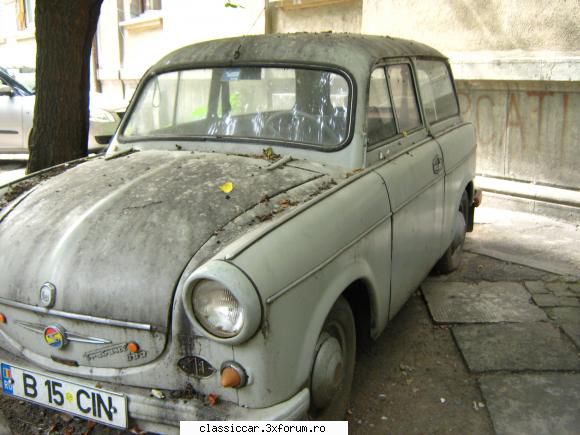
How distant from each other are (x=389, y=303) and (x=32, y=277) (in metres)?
1.74

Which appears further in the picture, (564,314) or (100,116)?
(100,116)

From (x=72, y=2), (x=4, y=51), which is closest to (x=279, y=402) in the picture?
(x=72, y=2)

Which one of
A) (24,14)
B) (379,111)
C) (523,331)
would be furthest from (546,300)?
(24,14)

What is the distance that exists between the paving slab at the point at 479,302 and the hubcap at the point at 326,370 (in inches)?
67.7

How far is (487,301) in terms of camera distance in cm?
440

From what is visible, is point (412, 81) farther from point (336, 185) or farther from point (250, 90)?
point (336, 185)

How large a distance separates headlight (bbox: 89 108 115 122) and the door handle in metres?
7.03

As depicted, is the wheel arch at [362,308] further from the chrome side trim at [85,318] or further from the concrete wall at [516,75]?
the concrete wall at [516,75]

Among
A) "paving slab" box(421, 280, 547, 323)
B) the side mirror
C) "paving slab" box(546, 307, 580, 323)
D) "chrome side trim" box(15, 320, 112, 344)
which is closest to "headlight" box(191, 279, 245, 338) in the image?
"chrome side trim" box(15, 320, 112, 344)

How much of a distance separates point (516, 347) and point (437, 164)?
124 centimetres

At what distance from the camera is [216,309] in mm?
2125
